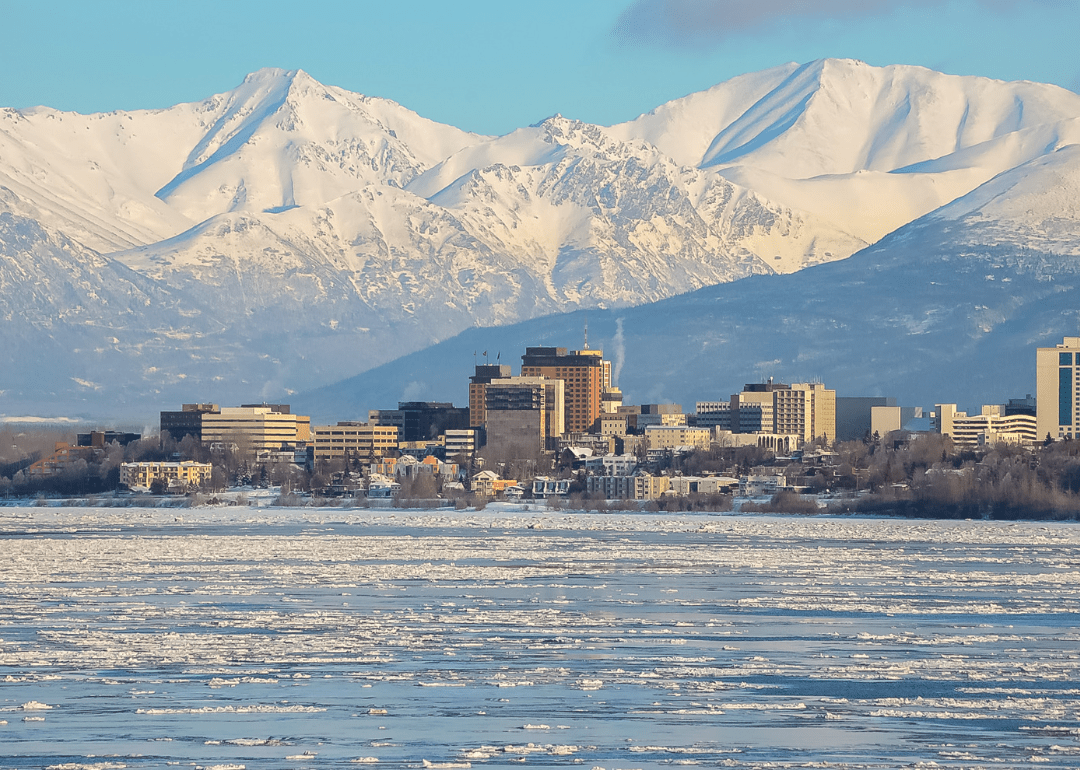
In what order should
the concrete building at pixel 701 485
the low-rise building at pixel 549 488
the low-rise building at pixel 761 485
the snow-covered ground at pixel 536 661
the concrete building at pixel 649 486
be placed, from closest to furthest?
the snow-covered ground at pixel 536 661
the low-rise building at pixel 761 485
the concrete building at pixel 649 486
the concrete building at pixel 701 485
the low-rise building at pixel 549 488

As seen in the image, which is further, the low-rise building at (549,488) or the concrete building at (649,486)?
the low-rise building at (549,488)

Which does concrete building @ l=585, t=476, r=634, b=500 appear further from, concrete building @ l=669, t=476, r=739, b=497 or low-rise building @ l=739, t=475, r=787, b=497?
low-rise building @ l=739, t=475, r=787, b=497

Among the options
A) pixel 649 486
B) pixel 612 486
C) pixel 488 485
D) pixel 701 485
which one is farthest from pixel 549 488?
pixel 701 485

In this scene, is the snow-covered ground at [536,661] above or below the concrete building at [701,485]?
below

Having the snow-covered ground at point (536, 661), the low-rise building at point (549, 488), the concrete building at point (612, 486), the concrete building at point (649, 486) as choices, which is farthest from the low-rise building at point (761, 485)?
the snow-covered ground at point (536, 661)

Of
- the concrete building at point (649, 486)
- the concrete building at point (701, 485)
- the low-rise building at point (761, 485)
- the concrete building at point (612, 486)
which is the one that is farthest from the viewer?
the concrete building at point (612, 486)

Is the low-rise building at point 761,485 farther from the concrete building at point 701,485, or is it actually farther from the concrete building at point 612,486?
the concrete building at point 612,486

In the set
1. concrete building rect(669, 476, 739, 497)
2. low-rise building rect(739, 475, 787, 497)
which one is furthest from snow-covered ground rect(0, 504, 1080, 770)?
concrete building rect(669, 476, 739, 497)

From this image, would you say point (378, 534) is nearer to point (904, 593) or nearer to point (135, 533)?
point (135, 533)
